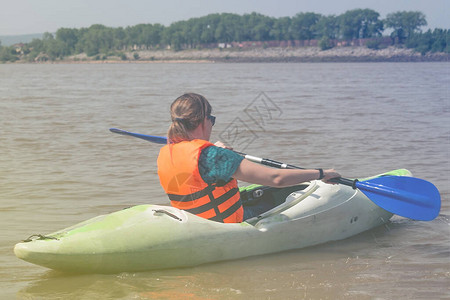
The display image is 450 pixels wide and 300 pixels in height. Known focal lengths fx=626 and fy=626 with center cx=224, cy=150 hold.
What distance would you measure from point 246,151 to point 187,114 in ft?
18.9

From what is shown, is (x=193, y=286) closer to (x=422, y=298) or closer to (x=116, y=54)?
(x=422, y=298)

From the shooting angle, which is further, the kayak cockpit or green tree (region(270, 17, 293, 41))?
green tree (region(270, 17, 293, 41))

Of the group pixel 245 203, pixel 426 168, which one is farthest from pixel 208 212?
pixel 426 168

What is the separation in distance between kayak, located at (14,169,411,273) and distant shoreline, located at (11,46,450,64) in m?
108

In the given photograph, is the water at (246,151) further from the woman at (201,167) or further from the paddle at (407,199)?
the woman at (201,167)

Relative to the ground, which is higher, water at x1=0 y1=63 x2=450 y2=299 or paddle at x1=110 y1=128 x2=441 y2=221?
paddle at x1=110 y1=128 x2=441 y2=221

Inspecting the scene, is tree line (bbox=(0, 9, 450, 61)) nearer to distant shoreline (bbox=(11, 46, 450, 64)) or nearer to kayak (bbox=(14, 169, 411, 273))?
distant shoreline (bbox=(11, 46, 450, 64))

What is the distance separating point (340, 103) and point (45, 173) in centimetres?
1230

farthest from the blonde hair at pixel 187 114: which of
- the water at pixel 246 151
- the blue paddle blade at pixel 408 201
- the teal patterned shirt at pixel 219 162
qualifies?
the blue paddle blade at pixel 408 201

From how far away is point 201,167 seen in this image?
12.4 ft

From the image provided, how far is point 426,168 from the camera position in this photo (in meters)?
7.93

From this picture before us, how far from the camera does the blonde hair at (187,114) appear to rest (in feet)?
12.2

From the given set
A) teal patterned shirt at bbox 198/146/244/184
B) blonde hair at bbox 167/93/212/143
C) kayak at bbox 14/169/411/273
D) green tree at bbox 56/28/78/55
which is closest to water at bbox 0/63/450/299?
kayak at bbox 14/169/411/273

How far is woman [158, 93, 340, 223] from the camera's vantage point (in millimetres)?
3744
